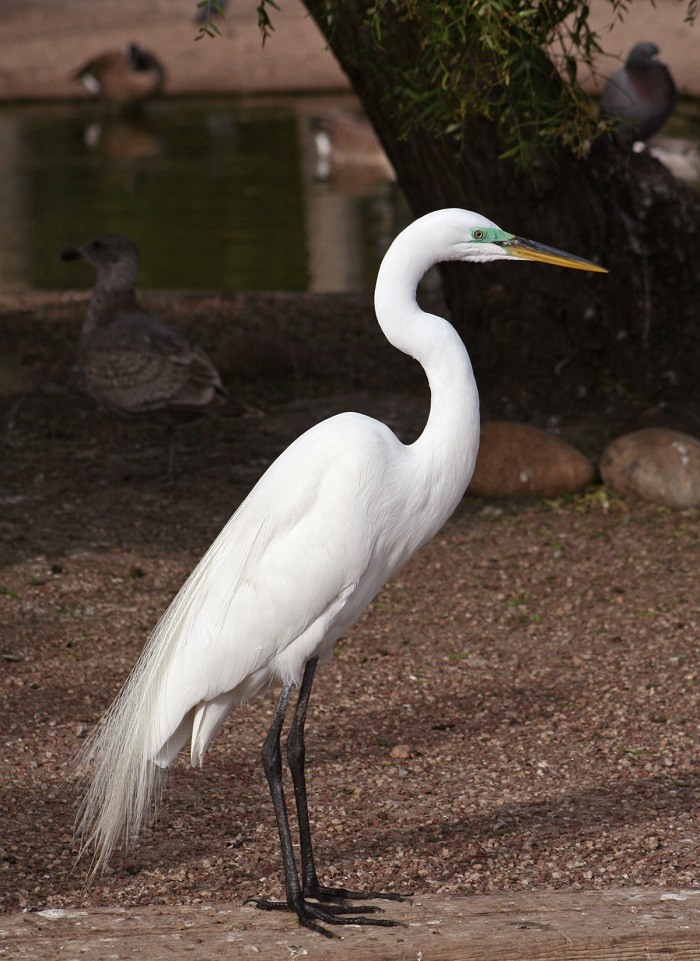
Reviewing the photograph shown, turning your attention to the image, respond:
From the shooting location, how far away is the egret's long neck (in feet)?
10.6

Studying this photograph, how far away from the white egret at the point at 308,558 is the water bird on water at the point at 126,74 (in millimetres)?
21317

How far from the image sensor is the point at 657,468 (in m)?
6.47

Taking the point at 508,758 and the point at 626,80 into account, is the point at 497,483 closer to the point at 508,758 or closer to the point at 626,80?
the point at 508,758

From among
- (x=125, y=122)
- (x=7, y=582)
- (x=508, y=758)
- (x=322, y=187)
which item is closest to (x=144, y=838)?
(x=508, y=758)

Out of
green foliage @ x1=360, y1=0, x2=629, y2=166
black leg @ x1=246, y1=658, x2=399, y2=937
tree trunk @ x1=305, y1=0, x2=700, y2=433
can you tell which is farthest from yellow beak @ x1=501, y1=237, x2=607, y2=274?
tree trunk @ x1=305, y1=0, x2=700, y2=433

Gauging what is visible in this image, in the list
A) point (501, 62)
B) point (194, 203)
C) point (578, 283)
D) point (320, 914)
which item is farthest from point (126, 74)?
point (320, 914)

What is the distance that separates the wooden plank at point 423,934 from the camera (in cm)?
281

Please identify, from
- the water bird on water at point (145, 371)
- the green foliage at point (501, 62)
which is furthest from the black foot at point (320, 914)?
the water bird on water at point (145, 371)

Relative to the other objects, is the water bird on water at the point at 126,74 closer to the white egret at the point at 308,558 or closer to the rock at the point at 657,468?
the rock at the point at 657,468

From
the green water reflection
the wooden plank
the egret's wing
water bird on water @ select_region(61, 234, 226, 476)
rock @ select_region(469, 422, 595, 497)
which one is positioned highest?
the egret's wing

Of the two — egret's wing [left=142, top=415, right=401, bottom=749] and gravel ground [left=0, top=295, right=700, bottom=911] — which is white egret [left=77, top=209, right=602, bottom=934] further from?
gravel ground [left=0, top=295, right=700, bottom=911]

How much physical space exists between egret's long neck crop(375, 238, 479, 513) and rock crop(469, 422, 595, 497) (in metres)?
3.36

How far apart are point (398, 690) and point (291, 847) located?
61.3 inches

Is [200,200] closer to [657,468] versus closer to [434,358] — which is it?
[657,468]
